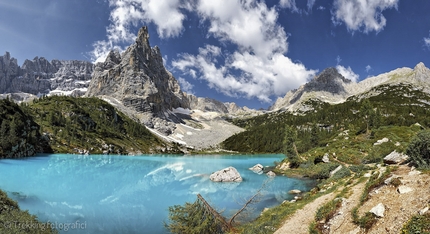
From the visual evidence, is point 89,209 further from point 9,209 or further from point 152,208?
point 9,209

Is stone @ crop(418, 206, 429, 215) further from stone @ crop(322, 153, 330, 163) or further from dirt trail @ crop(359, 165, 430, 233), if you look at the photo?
stone @ crop(322, 153, 330, 163)

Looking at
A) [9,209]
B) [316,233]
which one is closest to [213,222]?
[316,233]

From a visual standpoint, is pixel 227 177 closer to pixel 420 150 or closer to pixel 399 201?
pixel 420 150

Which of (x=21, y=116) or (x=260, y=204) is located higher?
(x=21, y=116)

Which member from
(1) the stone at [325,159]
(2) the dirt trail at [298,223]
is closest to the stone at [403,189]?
(2) the dirt trail at [298,223]

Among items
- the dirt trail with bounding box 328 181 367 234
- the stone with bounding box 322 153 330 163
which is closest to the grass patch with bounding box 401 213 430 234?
the dirt trail with bounding box 328 181 367 234

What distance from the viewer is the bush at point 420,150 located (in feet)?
55.7

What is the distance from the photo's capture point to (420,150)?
59.2 feet

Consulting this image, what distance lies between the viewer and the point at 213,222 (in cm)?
1722

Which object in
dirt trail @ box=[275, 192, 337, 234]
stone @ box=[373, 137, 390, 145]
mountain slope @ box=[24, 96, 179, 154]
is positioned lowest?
dirt trail @ box=[275, 192, 337, 234]

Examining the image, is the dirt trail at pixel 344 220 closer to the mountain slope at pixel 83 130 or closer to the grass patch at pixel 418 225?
the grass patch at pixel 418 225

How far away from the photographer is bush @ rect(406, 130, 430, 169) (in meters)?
17.0

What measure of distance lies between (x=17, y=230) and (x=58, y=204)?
14964 millimetres

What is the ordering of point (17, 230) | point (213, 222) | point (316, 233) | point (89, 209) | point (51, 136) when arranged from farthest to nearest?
point (51, 136), point (89, 209), point (213, 222), point (316, 233), point (17, 230)
